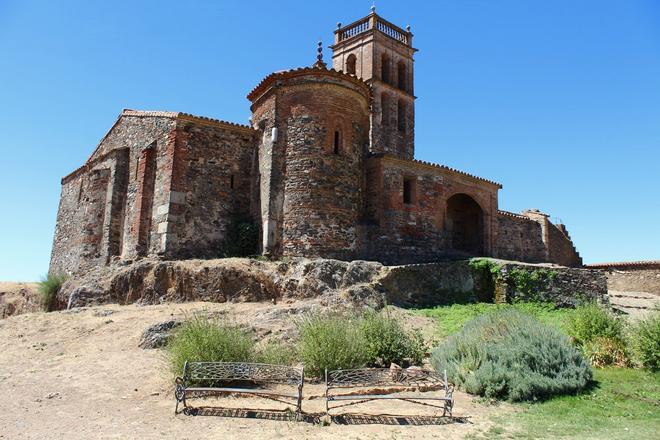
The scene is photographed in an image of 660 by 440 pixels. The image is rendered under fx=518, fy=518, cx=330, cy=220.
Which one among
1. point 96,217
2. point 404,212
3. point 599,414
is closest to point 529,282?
point 404,212

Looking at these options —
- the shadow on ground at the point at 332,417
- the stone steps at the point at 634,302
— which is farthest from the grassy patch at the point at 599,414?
the stone steps at the point at 634,302

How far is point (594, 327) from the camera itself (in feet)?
38.8

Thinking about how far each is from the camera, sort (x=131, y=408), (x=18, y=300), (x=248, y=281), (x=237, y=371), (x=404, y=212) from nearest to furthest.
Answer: (x=131, y=408), (x=237, y=371), (x=248, y=281), (x=404, y=212), (x=18, y=300)

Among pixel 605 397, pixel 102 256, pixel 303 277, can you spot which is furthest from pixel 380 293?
pixel 102 256

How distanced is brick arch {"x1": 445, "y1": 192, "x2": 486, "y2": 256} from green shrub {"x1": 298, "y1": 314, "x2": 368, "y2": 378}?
15.2 meters

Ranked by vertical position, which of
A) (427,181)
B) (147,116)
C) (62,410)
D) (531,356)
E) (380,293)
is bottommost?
(62,410)

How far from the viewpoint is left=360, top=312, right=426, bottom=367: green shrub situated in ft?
36.3

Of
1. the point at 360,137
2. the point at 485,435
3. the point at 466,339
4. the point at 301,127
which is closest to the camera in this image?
the point at 485,435

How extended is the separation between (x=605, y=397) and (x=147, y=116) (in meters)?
17.6

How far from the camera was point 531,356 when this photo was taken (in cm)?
988

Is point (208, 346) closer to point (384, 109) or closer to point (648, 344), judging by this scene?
point (648, 344)

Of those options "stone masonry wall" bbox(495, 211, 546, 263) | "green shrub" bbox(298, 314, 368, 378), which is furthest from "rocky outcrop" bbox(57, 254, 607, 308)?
"stone masonry wall" bbox(495, 211, 546, 263)

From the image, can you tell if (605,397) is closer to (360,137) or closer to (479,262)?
(479,262)

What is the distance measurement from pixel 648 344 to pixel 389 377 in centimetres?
548
